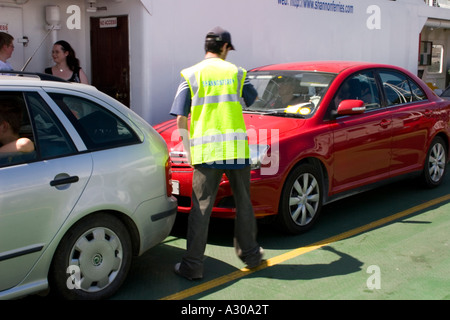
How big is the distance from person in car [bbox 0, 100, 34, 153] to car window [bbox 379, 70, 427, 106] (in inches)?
178

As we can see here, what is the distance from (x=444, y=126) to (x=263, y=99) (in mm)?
2757

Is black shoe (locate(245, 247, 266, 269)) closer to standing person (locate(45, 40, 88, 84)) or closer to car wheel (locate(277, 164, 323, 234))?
car wheel (locate(277, 164, 323, 234))

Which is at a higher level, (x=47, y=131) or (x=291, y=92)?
(x=291, y=92)

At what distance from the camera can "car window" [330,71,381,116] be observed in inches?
243

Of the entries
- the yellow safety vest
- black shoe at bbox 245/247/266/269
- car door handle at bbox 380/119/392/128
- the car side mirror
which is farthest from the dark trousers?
car door handle at bbox 380/119/392/128

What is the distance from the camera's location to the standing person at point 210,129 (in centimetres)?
438

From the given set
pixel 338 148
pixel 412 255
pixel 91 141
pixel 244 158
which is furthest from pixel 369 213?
pixel 91 141

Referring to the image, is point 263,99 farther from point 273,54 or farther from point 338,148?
point 273,54

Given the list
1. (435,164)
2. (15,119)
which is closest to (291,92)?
(435,164)

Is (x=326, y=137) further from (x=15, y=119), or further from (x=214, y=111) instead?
(x=15, y=119)

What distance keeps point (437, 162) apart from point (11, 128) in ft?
18.8

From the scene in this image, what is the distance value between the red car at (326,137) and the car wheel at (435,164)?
0.01m

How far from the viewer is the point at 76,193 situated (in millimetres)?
3713

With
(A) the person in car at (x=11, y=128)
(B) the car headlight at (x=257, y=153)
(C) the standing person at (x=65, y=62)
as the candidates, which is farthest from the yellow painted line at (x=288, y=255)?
A: (C) the standing person at (x=65, y=62)
